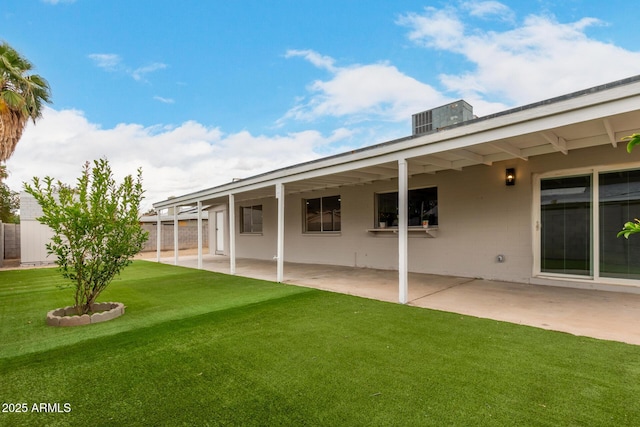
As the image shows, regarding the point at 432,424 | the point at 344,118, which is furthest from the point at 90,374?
the point at 344,118

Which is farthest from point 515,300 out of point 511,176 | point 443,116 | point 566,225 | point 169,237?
point 169,237

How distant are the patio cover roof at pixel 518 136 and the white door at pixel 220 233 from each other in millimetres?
8393

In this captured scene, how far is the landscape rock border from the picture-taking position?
4.06 m

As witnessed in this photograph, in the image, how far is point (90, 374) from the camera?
2641 millimetres

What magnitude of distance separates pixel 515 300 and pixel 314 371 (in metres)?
3.75

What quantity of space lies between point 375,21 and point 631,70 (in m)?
6.78

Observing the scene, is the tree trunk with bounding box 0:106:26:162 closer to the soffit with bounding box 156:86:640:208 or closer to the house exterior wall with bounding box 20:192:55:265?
the house exterior wall with bounding box 20:192:55:265

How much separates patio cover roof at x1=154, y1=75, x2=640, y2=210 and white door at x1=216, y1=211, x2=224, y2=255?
839cm

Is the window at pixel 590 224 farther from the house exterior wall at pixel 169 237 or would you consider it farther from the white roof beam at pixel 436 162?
the house exterior wall at pixel 169 237

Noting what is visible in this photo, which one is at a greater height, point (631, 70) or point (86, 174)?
point (631, 70)

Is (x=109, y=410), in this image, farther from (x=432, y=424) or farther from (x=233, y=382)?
(x=432, y=424)

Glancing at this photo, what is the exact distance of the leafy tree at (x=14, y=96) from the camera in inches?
338

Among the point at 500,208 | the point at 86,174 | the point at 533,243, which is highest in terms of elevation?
the point at 86,174

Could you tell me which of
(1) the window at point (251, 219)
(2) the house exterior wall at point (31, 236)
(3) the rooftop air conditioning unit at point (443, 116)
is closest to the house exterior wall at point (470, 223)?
(3) the rooftop air conditioning unit at point (443, 116)
